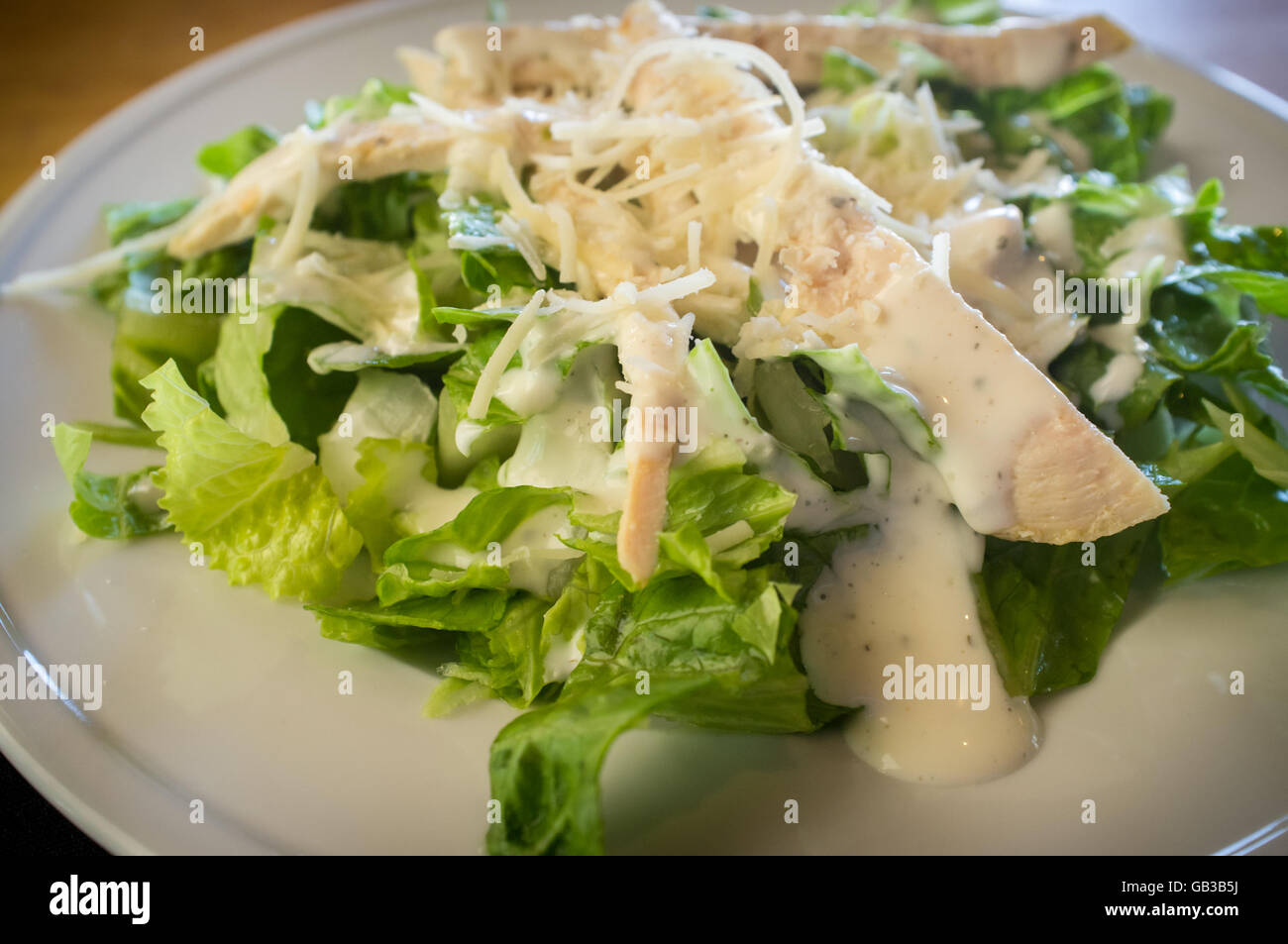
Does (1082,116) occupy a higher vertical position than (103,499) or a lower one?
higher

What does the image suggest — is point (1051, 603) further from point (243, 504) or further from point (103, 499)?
point (103, 499)

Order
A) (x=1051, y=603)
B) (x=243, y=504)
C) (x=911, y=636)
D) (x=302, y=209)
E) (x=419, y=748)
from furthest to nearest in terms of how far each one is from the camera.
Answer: (x=302, y=209)
(x=243, y=504)
(x=1051, y=603)
(x=911, y=636)
(x=419, y=748)

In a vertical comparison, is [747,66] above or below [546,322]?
above

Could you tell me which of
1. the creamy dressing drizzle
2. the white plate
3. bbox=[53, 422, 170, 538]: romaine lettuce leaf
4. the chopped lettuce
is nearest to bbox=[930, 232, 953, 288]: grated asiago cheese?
the creamy dressing drizzle

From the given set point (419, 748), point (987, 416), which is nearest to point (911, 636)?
point (987, 416)

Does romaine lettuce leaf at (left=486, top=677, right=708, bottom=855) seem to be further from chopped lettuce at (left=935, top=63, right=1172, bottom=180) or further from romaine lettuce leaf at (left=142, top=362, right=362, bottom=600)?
chopped lettuce at (left=935, top=63, right=1172, bottom=180)

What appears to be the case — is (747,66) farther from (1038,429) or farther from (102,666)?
(102,666)
